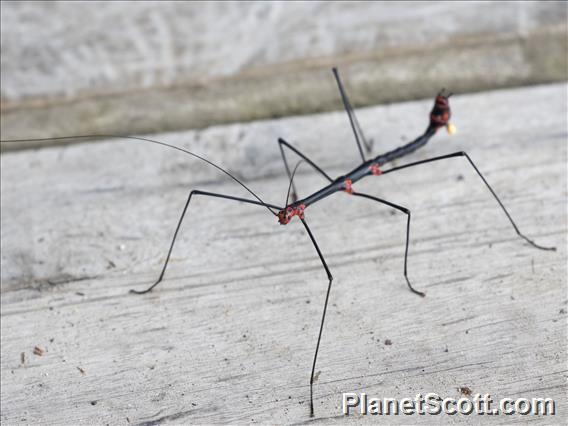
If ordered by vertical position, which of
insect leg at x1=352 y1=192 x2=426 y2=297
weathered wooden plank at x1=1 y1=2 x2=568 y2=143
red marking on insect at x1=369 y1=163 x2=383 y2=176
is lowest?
insect leg at x1=352 y1=192 x2=426 y2=297

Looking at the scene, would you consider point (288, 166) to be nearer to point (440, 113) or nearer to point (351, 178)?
point (351, 178)

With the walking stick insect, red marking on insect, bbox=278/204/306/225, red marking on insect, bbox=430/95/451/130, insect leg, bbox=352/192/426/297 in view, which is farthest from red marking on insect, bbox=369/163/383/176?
red marking on insect, bbox=278/204/306/225

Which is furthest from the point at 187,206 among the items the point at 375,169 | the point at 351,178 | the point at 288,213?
the point at 375,169

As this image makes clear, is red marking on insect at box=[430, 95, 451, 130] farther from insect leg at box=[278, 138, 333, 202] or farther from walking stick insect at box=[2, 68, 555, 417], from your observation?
insect leg at box=[278, 138, 333, 202]

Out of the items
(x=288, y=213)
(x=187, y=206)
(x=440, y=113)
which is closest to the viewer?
(x=288, y=213)

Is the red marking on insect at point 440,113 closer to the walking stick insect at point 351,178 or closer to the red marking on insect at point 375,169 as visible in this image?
the walking stick insect at point 351,178

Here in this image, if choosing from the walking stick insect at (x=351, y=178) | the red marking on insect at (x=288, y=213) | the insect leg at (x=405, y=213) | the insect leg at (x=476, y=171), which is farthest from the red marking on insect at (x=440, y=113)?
the red marking on insect at (x=288, y=213)

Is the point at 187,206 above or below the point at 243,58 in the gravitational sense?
below

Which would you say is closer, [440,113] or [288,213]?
[288,213]

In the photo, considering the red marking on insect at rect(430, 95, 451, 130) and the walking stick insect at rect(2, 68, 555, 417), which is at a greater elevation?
the red marking on insect at rect(430, 95, 451, 130)

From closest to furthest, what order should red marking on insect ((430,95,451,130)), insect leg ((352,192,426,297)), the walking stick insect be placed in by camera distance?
insect leg ((352,192,426,297)), the walking stick insect, red marking on insect ((430,95,451,130))
